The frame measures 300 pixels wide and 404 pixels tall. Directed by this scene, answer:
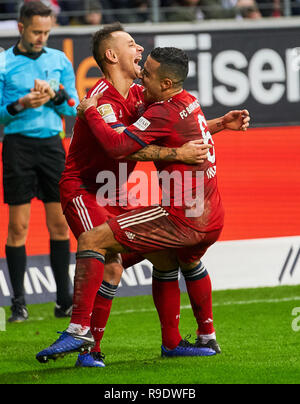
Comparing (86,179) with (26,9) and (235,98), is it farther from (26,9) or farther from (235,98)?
(235,98)

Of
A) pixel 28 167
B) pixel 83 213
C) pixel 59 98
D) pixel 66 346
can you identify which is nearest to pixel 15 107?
pixel 59 98

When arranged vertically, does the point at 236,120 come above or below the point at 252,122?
above

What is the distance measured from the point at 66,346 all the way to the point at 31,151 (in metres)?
2.84

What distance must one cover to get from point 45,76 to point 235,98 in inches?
104

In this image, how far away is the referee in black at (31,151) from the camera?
316 inches

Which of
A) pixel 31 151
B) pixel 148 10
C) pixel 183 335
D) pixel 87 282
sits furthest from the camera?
pixel 148 10

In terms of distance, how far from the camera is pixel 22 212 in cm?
806

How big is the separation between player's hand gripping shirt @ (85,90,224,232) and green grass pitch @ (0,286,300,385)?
2.96 feet

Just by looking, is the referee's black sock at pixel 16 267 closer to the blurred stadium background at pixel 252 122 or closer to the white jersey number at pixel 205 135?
the blurred stadium background at pixel 252 122

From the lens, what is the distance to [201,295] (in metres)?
6.35

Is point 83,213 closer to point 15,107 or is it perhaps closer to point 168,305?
point 168,305

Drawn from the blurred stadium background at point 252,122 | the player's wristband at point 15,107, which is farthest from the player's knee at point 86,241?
the blurred stadium background at point 252,122

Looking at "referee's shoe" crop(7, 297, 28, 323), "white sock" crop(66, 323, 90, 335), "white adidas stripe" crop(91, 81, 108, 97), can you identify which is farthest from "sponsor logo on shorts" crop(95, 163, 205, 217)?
"referee's shoe" crop(7, 297, 28, 323)

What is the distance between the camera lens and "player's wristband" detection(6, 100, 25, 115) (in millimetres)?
7766
